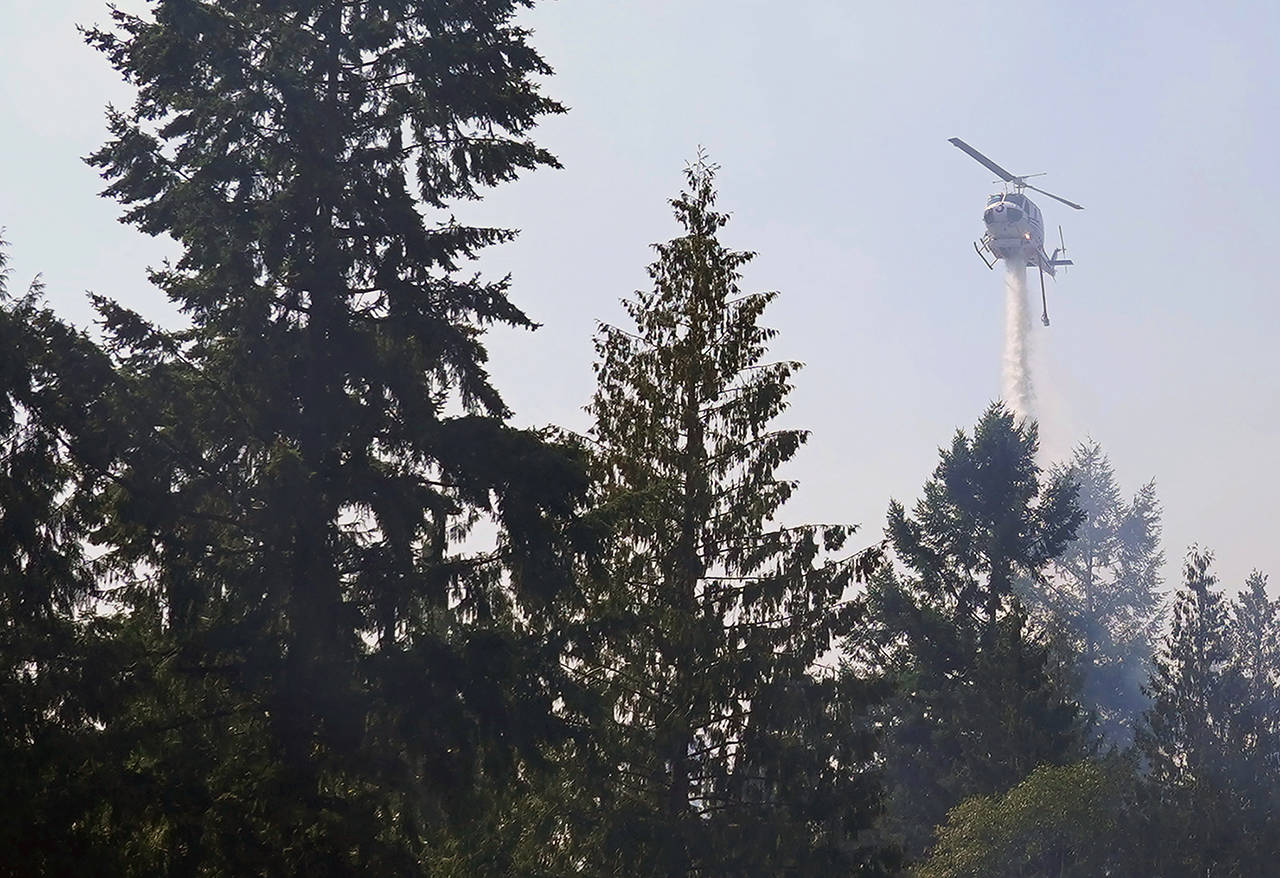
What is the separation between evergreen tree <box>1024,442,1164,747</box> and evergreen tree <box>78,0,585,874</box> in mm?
68424

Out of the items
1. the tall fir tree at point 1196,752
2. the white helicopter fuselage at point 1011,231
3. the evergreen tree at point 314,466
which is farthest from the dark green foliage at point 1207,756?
the white helicopter fuselage at point 1011,231

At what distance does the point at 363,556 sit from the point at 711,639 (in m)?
8.43

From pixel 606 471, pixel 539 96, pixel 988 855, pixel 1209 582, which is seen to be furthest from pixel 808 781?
pixel 1209 582

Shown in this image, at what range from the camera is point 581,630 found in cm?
2377

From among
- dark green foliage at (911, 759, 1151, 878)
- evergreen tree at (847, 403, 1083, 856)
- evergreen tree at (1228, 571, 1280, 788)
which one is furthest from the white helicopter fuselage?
dark green foliage at (911, 759, 1151, 878)

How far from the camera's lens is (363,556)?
2102cm

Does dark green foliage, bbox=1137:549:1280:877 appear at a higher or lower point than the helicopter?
lower

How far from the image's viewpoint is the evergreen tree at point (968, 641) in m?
51.9

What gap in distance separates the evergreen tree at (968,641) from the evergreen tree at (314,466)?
93.1 feet

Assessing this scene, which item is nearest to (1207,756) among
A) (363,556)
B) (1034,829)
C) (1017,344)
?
(1034,829)

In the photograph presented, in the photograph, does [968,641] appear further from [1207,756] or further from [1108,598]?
[1108,598]

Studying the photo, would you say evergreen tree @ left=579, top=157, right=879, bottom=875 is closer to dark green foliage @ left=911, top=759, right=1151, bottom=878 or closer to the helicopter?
dark green foliage @ left=911, top=759, right=1151, bottom=878

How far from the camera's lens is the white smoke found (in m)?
138

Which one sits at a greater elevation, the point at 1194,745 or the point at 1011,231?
the point at 1011,231
